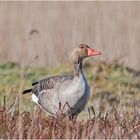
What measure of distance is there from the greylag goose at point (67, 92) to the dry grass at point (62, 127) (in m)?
0.43

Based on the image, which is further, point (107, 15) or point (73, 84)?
point (107, 15)

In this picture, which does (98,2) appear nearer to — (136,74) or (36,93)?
(136,74)

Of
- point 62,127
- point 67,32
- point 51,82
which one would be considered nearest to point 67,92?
point 51,82

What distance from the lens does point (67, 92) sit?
691 cm

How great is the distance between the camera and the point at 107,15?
1389 cm

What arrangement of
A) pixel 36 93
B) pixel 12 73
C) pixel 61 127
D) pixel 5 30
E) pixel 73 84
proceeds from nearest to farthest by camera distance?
pixel 61 127 → pixel 73 84 → pixel 36 93 → pixel 12 73 → pixel 5 30

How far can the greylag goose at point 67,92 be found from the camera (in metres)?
6.84

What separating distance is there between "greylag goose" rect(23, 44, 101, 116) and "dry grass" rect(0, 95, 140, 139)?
0.43m

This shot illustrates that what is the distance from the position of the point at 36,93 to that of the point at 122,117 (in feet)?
5.09

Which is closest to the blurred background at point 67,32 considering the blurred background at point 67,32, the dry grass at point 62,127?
the blurred background at point 67,32

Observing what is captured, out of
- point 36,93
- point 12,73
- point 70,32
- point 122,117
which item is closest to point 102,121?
point 122,117

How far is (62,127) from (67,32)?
25.9 feet

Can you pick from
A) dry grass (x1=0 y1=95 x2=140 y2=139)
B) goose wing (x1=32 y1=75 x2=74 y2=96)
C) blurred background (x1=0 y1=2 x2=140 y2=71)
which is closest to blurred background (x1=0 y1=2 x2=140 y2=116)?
blurred background (x1=0 y1=2 x2=140 y2=71)

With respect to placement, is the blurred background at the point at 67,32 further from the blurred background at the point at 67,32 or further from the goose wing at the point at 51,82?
the goose wing at the point at 51,82
